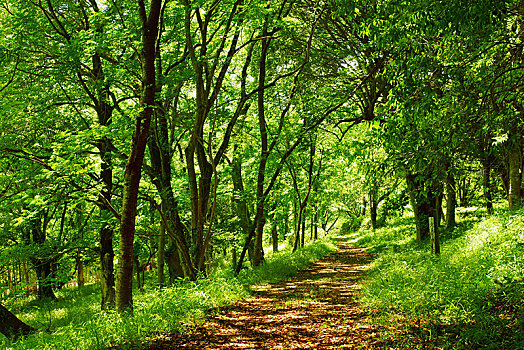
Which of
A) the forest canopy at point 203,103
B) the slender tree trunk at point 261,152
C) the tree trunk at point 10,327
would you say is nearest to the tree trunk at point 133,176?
the forest canopy at point 203,103

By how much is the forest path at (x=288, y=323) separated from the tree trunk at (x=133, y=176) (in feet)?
4.15

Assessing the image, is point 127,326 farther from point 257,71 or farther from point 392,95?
point 257,71

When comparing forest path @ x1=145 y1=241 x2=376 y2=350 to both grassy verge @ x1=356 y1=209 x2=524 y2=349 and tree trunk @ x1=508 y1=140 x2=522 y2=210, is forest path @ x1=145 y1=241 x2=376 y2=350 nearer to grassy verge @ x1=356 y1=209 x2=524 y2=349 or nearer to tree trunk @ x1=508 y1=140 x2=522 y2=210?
grassy verge @ x1=356 y1=209 x2=524 y2=349

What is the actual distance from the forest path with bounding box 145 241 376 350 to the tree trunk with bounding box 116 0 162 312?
49.7 inches

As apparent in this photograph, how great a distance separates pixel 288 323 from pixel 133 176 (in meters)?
3.84

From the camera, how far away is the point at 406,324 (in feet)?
16.6

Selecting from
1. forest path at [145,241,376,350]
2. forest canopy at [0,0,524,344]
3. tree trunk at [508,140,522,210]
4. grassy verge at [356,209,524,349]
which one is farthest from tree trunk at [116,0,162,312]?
tree trunk at [508,140,522,210]

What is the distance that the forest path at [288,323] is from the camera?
5.33m

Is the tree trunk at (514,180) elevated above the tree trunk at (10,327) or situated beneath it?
elevated above

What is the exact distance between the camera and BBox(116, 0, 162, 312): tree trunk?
19.8 ft

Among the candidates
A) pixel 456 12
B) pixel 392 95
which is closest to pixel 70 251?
pixel 392 95

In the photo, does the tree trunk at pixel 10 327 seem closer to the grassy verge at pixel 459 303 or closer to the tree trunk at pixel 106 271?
the tree trunk at pixel 106 271

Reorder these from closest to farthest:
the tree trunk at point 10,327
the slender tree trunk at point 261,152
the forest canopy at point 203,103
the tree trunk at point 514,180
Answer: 1. the forest canopy at point 203,103
2. the tree trunk at point 10,327
3. the tree trunk at point 514,180
4. the slender tree trunk at point 261,152

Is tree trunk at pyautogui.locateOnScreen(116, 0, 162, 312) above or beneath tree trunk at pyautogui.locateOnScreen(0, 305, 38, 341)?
above
